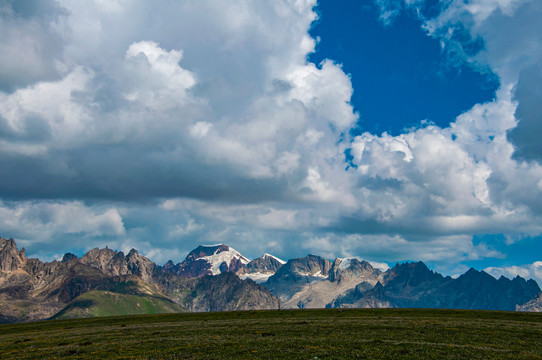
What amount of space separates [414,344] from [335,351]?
11441mm

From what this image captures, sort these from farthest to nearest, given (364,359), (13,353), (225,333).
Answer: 1. (225,333)
2. (13,353)
3. (364,359)

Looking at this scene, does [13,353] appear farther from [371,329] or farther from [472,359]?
[472,359]

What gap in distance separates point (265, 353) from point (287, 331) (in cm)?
2037

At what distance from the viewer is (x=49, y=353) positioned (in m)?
51.5

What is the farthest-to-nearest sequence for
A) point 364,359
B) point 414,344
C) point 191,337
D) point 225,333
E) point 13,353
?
point 225,333 → point 191,337 → point 13,353 → point 414,344 → point 364,359

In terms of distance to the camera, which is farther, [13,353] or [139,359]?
[13,353]

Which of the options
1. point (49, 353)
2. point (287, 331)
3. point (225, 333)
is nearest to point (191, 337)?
point (225, 333)

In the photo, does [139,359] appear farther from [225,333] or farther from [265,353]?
[225,333]

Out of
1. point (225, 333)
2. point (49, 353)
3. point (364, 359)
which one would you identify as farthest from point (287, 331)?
point (49, 353)

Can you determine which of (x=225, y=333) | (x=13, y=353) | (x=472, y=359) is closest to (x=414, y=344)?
(x=472, y=359)

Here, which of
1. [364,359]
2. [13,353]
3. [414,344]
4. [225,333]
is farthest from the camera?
[225,333]

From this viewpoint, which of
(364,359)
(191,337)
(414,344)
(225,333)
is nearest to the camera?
(364,359)

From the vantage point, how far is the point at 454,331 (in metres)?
61.7

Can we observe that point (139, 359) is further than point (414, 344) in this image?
No
